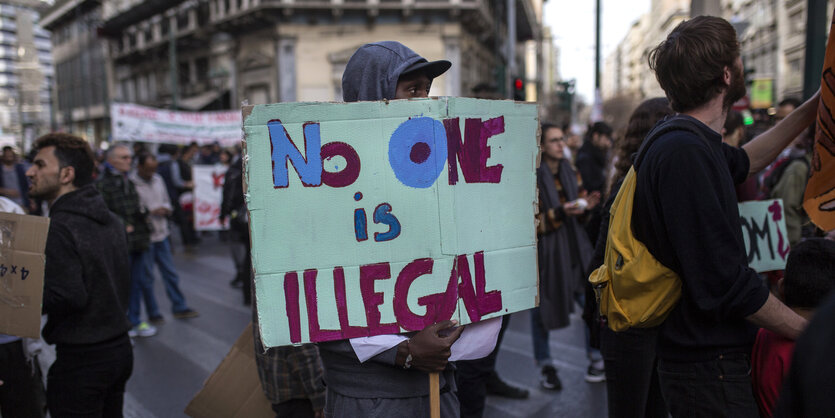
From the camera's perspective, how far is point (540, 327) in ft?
14.6

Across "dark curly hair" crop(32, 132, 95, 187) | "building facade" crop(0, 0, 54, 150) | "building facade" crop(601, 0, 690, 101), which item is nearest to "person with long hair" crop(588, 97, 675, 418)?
"dark curly hair" crop(32, 132, 95, 187)

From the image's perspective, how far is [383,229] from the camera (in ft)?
5.48

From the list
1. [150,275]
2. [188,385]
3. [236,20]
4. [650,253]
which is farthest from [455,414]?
[236,20]

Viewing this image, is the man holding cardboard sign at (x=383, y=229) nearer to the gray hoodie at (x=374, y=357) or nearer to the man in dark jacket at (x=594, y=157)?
the gray hoodie at (x=374, y=357)

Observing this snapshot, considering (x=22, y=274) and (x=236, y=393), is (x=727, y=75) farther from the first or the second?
(x=22, y=274)

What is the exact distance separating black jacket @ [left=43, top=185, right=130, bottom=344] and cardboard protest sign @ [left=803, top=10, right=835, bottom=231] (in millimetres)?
2956

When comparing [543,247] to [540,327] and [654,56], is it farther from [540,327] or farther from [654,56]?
[654,56]

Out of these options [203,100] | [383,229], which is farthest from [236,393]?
[203,100]

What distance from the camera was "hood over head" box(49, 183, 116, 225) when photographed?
273cm

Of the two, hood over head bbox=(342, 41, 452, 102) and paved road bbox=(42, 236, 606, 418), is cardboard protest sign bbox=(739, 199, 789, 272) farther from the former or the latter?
hood over head bbox=(342, 41, 452, 102)

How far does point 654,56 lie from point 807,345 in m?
1.32

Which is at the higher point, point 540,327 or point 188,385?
point 540,327

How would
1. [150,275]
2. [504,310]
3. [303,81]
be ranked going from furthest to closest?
1. [303,81]
2. [150,275]
3. [504,310]

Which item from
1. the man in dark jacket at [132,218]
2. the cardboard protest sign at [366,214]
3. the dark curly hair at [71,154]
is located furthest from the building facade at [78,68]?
the cardboard protest sign at [366,214]
